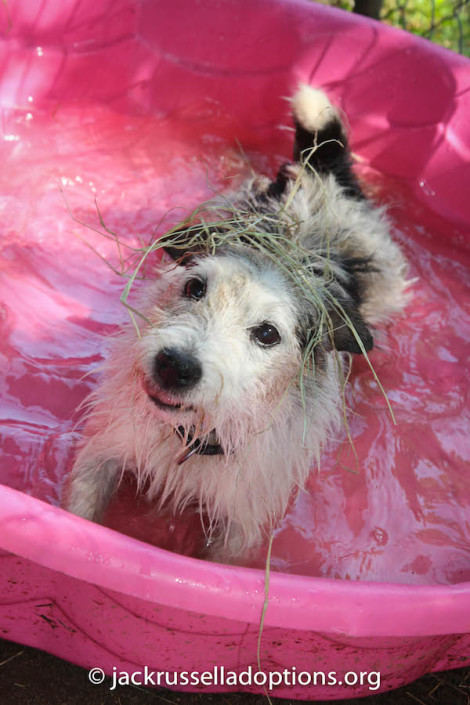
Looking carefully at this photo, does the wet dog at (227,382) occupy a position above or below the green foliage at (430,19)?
below

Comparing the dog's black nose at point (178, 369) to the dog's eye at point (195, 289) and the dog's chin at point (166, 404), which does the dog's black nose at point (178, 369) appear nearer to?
the dog's chin at point (166, 404)

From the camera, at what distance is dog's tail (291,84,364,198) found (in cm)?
321

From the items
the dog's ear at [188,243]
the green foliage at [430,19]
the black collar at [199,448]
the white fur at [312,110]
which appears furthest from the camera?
the green foliage at [430,19]

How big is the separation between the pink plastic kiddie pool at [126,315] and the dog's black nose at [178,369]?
0.42m

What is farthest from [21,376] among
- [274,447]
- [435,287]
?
[435,287]

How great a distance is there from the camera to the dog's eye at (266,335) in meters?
2.11

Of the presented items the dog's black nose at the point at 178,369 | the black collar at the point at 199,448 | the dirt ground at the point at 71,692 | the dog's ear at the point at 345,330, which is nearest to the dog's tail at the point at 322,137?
the dog's ear at the point at 345,330

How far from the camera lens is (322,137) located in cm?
327

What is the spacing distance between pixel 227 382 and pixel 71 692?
1.23 metres

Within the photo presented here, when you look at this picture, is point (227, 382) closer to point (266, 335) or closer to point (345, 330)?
point (266, 335)

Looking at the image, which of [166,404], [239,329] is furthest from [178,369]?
[239,329]

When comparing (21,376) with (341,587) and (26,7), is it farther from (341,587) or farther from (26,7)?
(26,7)

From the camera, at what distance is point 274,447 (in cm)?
237

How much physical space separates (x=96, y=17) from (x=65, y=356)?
2.32m
